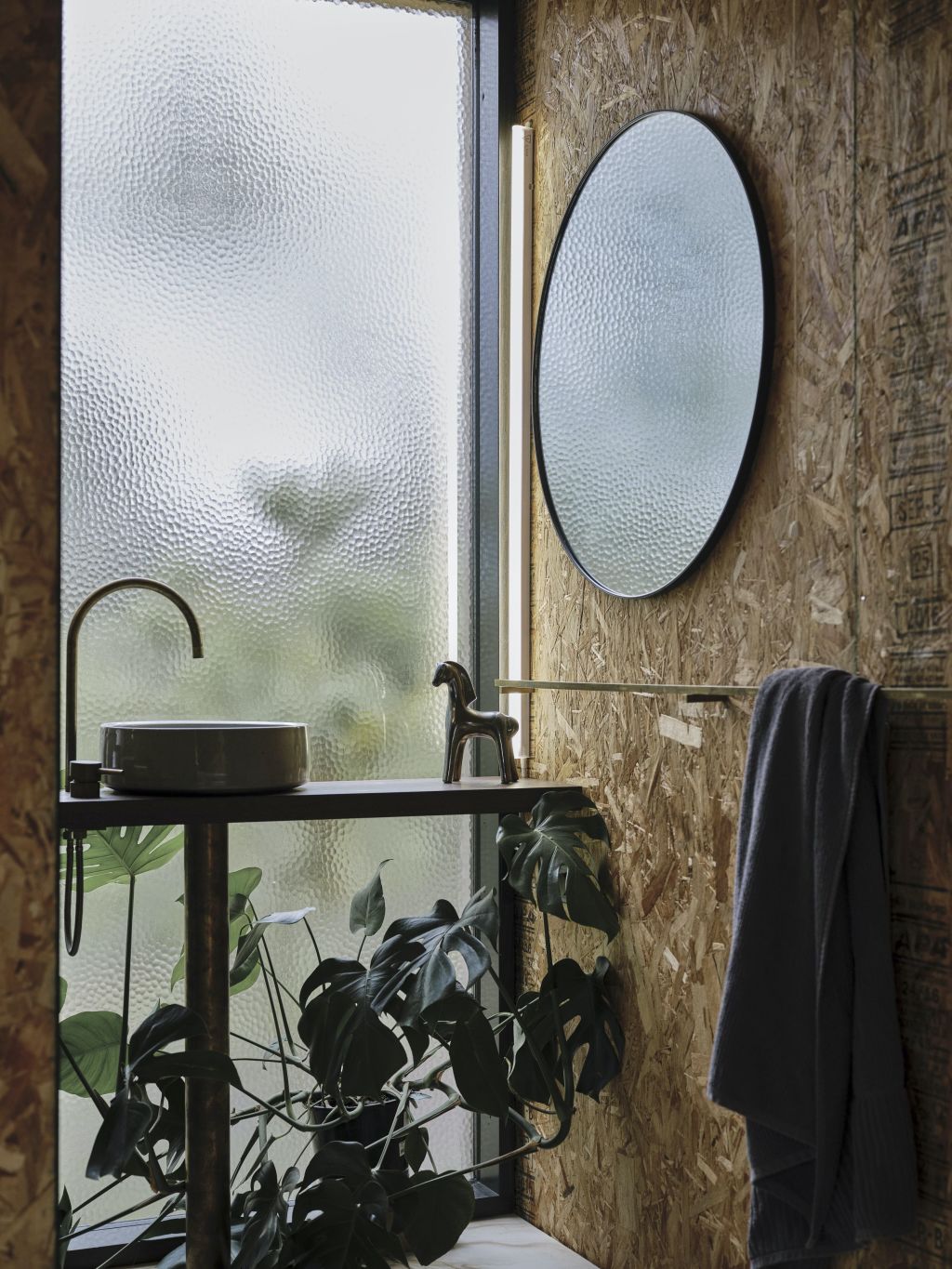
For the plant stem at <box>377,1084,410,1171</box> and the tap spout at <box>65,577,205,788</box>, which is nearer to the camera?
the tap spout at <box>65,577,205,788</box>

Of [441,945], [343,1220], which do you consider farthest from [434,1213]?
[441,945]

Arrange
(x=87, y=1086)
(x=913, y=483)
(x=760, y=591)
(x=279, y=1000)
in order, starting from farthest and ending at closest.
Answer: (x=279, y=1000) → (x=87, y=1086) → (x=760, y=591) → (x=913, y=483)

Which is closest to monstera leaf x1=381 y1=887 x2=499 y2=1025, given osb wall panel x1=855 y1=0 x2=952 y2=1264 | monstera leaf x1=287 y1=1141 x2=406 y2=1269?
monstera leaf x1=287 y1=1141 x2=406 y2=1269

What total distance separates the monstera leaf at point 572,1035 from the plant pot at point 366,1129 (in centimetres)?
27

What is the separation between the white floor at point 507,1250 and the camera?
7.32 feet

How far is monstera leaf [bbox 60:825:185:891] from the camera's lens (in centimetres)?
213

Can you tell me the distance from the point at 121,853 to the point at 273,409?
2.86 feet

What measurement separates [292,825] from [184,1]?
1.55 meters

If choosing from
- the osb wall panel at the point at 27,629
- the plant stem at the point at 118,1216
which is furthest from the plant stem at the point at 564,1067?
the osb wall panel at the point at 27,629

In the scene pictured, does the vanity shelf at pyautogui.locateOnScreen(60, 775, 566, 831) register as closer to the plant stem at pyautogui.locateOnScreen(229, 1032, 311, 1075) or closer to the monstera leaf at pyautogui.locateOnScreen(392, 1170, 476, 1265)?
the plant stem at pyautogui.locateOnScreen(229, 1032, 311, 1075)

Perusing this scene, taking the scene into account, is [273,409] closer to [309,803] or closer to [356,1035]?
[309,803]

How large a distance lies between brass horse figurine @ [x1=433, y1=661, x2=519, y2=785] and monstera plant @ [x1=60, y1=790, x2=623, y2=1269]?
0.17 metres

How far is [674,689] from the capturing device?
1.96 m

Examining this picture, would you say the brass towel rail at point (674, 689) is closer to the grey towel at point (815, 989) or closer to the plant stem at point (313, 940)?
the grey towel at point (815, 989)
